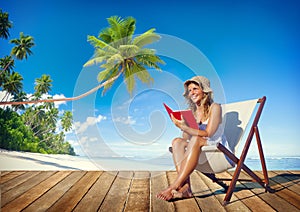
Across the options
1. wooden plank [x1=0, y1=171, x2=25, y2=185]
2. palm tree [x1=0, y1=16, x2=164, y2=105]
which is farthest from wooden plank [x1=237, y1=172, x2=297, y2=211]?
palm tree [x1=0, y1=16, x2=164, y2=105]

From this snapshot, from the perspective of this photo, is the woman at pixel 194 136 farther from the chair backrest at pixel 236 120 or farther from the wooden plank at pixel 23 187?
the wooden plank at pixel 23 187

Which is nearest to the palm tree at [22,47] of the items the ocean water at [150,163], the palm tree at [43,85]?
the palm tree at [43,85]

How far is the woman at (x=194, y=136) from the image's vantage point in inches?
80.8

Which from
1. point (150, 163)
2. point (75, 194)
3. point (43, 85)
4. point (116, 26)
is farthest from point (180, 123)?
point (116, 26)

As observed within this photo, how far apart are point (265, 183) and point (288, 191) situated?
10.5 inches

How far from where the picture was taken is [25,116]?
5891mm

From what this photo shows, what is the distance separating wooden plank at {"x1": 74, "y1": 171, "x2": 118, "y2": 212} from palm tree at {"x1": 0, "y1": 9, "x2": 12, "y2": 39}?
2.77 meters

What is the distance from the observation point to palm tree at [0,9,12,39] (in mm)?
4383

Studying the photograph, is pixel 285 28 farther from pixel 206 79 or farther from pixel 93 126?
pixel 93 126

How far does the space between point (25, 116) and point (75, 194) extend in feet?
13.4

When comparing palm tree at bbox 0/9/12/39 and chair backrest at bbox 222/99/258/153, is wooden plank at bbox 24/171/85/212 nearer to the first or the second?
chair backrest at bbox 222/99/258/153

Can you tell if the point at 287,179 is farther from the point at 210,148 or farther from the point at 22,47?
the point at 22,47

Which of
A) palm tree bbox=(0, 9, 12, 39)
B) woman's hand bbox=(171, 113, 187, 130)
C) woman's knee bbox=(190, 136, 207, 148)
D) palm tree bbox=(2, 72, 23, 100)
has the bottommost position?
woman's knee bbox=(190, 136, 207, 148)

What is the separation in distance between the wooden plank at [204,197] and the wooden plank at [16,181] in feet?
5.31
